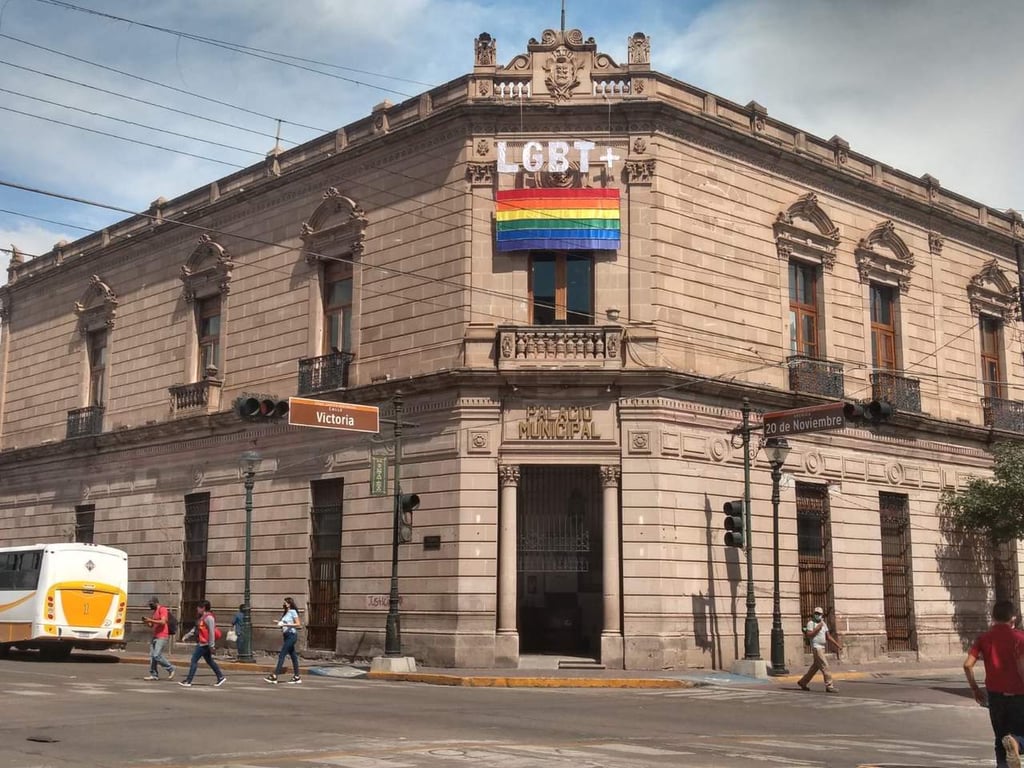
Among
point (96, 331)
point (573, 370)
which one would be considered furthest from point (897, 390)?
point (96, 331)

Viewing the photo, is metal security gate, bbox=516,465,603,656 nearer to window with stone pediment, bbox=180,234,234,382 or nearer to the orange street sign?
the orange street sign

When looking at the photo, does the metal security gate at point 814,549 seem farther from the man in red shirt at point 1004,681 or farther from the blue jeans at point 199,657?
the man in red shirt at point 1004,681

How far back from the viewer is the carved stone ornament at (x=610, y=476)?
2542 centimetres

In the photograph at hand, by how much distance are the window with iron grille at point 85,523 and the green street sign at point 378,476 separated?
15.4 meters

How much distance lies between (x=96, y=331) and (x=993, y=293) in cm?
2867

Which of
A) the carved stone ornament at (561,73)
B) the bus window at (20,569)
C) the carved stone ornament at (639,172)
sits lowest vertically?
the bus window at (20,569)

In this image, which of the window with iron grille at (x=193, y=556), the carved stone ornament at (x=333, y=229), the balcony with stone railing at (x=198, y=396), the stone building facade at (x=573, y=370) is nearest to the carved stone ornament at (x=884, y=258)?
the stone building facade at (x=573, y=370)

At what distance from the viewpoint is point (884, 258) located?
3200 cm

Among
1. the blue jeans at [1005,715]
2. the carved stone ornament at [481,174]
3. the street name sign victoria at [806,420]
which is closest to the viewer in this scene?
the blue jeans at [1005,715]

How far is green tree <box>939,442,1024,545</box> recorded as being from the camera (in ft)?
101

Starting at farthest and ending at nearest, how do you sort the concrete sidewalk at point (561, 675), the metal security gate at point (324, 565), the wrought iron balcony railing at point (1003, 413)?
the wrought iron balcony railing at point (1003, 413)
the metal security gate at point (324, 565)
the concrete sidewalk at point (561, 675)

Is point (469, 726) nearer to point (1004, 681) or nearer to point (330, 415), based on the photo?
point (1004, 681)

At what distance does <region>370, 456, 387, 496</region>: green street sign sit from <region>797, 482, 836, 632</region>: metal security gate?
10.2 meters

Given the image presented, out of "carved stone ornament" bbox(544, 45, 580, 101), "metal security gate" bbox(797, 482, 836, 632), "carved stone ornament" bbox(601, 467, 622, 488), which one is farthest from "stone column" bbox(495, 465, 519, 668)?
"carved stone ornament" bbox(544, 45, 580, 101)
